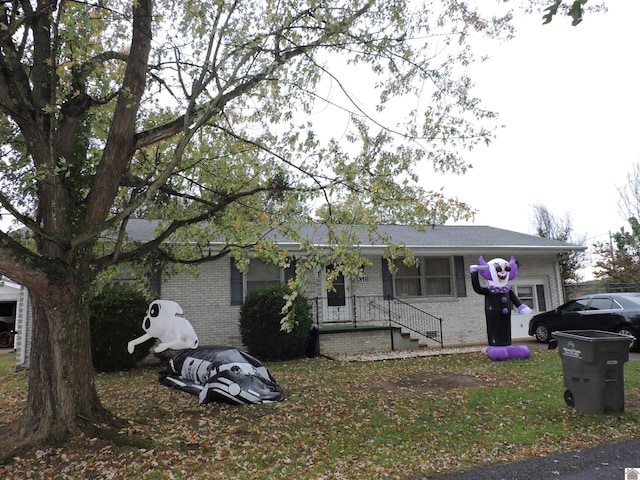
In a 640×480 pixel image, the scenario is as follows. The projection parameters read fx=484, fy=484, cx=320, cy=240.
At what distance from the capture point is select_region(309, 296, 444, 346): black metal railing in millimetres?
14578

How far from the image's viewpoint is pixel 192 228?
29.7 ft

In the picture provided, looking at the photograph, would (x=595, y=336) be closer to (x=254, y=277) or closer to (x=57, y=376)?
(x=57, y=376)

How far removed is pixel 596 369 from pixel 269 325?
24.6 feet

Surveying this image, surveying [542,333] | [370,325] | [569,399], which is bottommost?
[569,399]

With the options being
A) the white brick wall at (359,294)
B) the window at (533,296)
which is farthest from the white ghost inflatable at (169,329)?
the window at (533,296)

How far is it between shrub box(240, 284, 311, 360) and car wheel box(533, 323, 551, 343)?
7.75 m

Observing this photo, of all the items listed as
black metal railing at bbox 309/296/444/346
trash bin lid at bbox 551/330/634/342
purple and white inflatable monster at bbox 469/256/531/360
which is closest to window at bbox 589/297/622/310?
purple and white inflatable monster at bbox 469/256/531/360

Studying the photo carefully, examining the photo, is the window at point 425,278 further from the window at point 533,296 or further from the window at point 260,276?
the window at point 260,276

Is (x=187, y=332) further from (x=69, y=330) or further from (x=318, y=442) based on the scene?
(x=318, y=442)

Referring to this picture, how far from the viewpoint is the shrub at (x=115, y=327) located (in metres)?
10.8

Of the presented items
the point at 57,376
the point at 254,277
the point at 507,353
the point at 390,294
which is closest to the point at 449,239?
the point at 390,294

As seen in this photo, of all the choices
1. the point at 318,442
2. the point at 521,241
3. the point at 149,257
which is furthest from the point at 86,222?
the point at 521,241

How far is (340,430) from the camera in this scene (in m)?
6.22

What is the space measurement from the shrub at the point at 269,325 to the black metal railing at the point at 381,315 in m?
2.04
